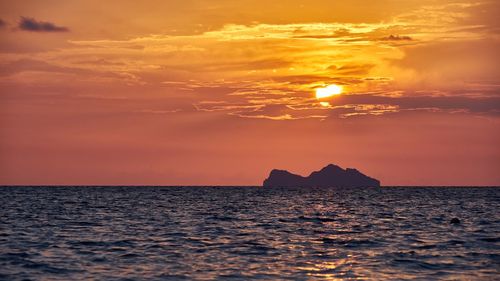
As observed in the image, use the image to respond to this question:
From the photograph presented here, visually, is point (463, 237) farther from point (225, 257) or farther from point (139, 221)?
point (139, 221)

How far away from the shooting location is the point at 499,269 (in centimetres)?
3788

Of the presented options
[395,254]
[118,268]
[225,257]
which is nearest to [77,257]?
[118,268]

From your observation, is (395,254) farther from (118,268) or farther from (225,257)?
(118,268)

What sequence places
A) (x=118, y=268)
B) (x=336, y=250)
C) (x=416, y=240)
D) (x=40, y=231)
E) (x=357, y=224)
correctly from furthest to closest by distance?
(x=357, y=224), (x=40, y=231), (x=416, y=240), (x=336, y=250), (x=118, y=268)

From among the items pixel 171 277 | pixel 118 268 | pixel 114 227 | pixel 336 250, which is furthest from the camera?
pixel 114 227

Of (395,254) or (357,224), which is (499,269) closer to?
(395,254)

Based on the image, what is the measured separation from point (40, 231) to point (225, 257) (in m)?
25.0

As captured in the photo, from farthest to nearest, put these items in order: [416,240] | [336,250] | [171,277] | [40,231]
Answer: [40,231]
[416,240]
[336,250]
[171,277]

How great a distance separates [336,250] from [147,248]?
13.2 m

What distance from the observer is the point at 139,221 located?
7394 centimetres

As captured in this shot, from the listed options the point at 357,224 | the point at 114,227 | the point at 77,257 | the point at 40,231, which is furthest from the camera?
the point at 357,224

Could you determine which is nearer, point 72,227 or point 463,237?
point 463,237

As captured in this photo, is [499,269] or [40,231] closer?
[499,269]

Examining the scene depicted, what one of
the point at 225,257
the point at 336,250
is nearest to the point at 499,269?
the point at 336,250
